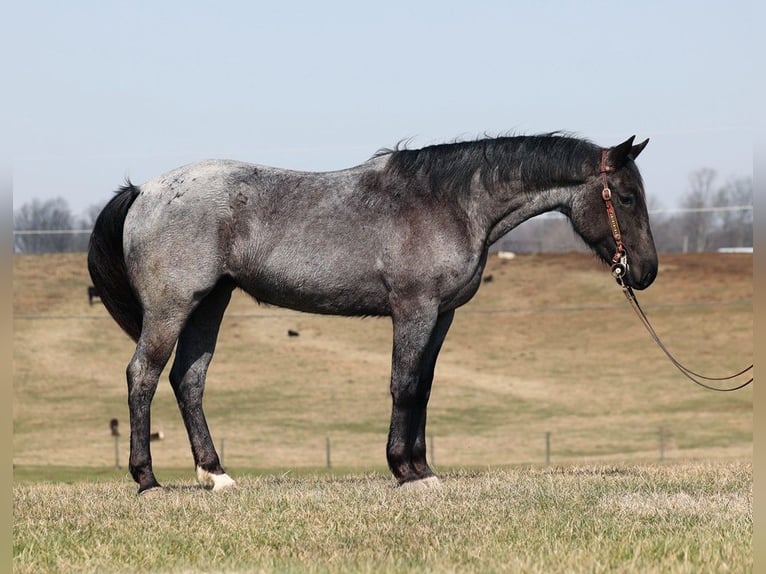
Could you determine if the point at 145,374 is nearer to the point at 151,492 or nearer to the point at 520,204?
the point at 151,492

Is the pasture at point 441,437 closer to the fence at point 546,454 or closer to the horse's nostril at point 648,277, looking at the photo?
the fence at point 546,454

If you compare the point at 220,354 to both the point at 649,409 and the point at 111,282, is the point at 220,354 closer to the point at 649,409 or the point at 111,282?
the point at 649,409

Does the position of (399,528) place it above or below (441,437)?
above

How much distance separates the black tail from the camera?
10.3 m

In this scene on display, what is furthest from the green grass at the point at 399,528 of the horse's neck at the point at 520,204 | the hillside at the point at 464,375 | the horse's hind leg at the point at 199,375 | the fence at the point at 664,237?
the fence at the point at 664,237

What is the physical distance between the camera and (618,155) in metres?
9.82

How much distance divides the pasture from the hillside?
15 cm

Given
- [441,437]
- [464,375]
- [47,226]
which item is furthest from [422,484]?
[47,226]

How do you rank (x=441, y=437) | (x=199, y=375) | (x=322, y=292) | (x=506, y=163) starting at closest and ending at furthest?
(x=322, y=292), (x=506, y=163), (x=199, y=375), (x=441, y=437)

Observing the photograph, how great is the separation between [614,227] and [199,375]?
4109mm

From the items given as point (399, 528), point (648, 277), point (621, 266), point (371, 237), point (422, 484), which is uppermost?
point (371, 237)

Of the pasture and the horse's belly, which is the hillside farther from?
the horse's belly

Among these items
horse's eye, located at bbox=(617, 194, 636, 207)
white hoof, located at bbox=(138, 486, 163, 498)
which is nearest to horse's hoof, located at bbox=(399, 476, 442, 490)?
white hoof, located at bbox=(138, 486, 163, 498)

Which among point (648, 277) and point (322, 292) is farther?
point (648, 277)
